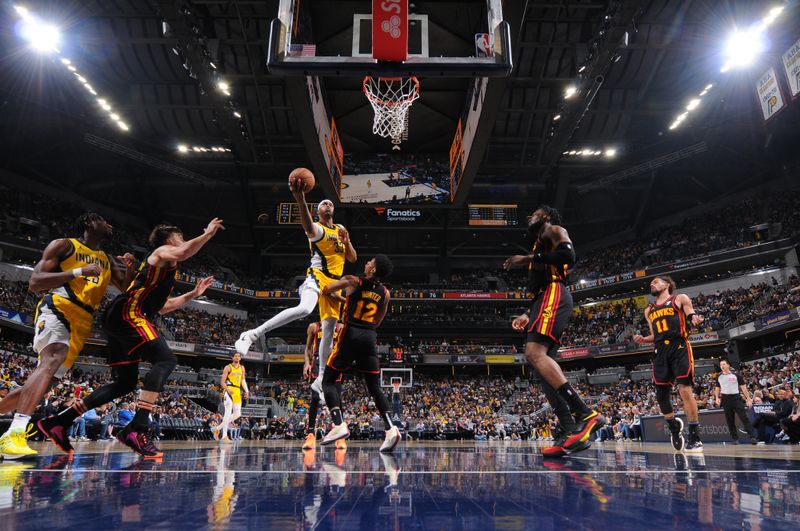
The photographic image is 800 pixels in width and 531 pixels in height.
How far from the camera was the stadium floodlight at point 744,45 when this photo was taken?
15.8 meters

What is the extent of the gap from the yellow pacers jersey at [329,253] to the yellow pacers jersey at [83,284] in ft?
7.37

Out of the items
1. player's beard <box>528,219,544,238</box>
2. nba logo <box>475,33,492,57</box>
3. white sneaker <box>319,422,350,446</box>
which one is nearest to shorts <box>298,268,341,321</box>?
white sneaker <box>319,422,350,446</box>

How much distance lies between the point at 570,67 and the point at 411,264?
19.7m

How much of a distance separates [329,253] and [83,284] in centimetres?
258

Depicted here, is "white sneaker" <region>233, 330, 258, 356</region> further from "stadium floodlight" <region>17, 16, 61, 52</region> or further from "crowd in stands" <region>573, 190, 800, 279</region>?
"crowd in stands" <region>573, 190, 800, 279</region>

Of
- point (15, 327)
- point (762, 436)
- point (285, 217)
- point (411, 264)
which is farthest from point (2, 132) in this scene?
point (762, 436)

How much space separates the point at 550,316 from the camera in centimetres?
399

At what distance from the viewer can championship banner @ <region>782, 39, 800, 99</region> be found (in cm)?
1334

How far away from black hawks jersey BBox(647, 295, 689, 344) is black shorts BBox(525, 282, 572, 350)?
2356 millimetres

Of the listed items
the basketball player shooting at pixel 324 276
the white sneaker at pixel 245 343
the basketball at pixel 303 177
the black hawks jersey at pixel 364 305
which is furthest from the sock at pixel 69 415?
the basketball at pixel 303 177

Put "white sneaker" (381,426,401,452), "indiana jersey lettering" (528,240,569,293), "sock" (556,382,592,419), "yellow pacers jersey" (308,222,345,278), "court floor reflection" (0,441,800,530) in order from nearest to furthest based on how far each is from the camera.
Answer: "court floor reflection" (0,441,800,530), "sock" (556,382,592,419), "indiana jersey lettering" (528,240,569,293), "white sneaker" (381,426,401,452), "yellow pacers jersey" (308,222,345,278)

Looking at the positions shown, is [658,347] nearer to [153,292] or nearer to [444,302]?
[153,292]

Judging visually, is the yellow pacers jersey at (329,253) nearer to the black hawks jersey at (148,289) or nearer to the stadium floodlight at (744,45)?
the black hawks jersey at (148,289)

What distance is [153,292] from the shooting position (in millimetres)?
4121
